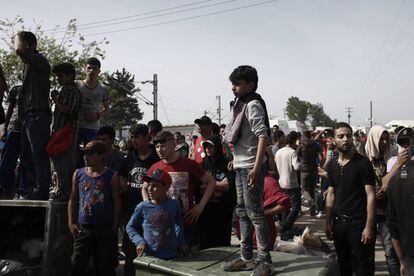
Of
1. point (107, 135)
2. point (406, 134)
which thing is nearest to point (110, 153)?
point (107, 135)

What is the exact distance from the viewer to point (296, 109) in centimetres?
9906

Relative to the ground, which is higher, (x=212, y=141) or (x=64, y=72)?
(x=64, y=72)

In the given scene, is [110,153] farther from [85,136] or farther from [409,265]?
[409,265]

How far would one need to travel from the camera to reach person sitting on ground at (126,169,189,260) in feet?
12.1

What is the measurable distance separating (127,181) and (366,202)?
8.42 feet

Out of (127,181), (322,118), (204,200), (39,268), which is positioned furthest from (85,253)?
(322,118)

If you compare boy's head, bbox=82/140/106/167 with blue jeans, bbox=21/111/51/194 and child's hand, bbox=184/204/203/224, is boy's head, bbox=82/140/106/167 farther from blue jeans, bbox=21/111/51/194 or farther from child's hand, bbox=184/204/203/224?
child's hand, bbox=184/204/203/224

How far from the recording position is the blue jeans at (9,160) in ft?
16.1

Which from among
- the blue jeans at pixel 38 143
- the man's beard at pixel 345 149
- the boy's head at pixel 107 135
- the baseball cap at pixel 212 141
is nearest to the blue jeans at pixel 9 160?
the blue jeans at pixel 38 143

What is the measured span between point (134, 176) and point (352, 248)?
2.40 metres

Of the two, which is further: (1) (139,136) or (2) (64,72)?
(2) (64,72)

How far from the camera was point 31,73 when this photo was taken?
15.2 ft

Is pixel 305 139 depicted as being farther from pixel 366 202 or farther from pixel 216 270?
pixel 216 270

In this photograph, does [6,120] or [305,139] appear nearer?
[6,120]
